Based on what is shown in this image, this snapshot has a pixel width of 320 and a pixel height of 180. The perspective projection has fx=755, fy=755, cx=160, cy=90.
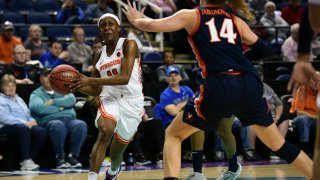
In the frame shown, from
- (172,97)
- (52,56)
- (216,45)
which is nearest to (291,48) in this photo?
(172,97)

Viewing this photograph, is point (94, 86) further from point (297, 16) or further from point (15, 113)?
point (297, 16)

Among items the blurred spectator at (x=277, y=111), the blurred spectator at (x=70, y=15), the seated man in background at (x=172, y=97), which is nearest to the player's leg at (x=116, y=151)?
the seated man in background at (x=172, y=97)

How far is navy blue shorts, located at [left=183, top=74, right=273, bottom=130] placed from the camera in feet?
20.5

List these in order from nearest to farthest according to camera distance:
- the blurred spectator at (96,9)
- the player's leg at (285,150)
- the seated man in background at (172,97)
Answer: the player's leg at (285,150), the seated man in background at (172,97), the blurred spectator at (96,9)

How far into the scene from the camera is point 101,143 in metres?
7.68

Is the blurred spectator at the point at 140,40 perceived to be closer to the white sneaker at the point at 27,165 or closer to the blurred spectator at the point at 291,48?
the blurred spectator at the point at 291,48

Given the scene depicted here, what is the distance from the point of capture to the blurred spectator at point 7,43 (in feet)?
43.9

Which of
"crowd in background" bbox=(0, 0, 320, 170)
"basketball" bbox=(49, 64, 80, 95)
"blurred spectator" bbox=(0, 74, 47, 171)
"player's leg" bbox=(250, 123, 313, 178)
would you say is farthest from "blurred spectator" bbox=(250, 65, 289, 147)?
"player's leg" bbox=(250, 123, 313, 178)

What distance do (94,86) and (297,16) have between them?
1052cm

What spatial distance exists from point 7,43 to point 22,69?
1.24 metres

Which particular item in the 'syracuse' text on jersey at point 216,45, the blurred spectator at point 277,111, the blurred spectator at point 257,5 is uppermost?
the 'syracuse' text on jersey at point 216,45

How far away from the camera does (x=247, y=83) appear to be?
6.37 m

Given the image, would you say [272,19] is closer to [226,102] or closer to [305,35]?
[226,102]

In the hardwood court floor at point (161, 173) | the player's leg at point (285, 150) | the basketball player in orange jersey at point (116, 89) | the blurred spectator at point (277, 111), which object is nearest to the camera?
the player's leg at point (285, 150)
